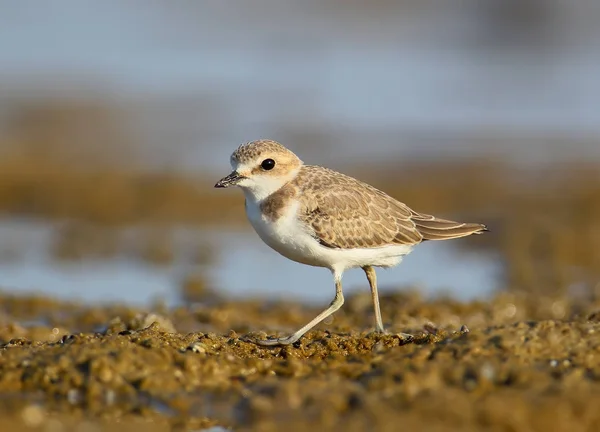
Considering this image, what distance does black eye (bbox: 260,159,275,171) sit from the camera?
755cm

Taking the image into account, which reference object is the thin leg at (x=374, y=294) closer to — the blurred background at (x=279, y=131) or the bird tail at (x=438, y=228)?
the bird tail at (x=438, y=228)

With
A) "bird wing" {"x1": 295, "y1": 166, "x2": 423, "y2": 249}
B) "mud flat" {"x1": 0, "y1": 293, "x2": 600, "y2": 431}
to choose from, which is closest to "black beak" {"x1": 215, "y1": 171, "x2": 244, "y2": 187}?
"bird wing" {"x1": 295, "y1": 166, "x2": 423, "y2": 249}

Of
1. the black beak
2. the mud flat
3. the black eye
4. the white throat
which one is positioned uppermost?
the black eye

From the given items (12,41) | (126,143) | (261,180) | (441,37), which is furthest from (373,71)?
(261,180)

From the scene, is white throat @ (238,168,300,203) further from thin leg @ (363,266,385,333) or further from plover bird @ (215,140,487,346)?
thin leg @ (363,266,385,333)

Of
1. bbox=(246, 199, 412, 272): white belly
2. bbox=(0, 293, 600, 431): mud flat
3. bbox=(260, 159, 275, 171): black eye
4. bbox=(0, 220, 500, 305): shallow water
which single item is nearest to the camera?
bbox=(0, 293, 600, 431): mud flat

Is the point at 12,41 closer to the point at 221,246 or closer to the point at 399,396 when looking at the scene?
the point at 221,246

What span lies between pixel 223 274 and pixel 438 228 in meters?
4.63

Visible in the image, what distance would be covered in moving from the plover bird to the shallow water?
9.91 feet

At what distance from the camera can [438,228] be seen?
827 cm

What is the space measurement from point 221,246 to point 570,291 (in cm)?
464

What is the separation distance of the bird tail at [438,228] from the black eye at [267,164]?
4.32 feet

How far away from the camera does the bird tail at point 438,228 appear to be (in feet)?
26.8

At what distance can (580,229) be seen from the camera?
46.0 ft
